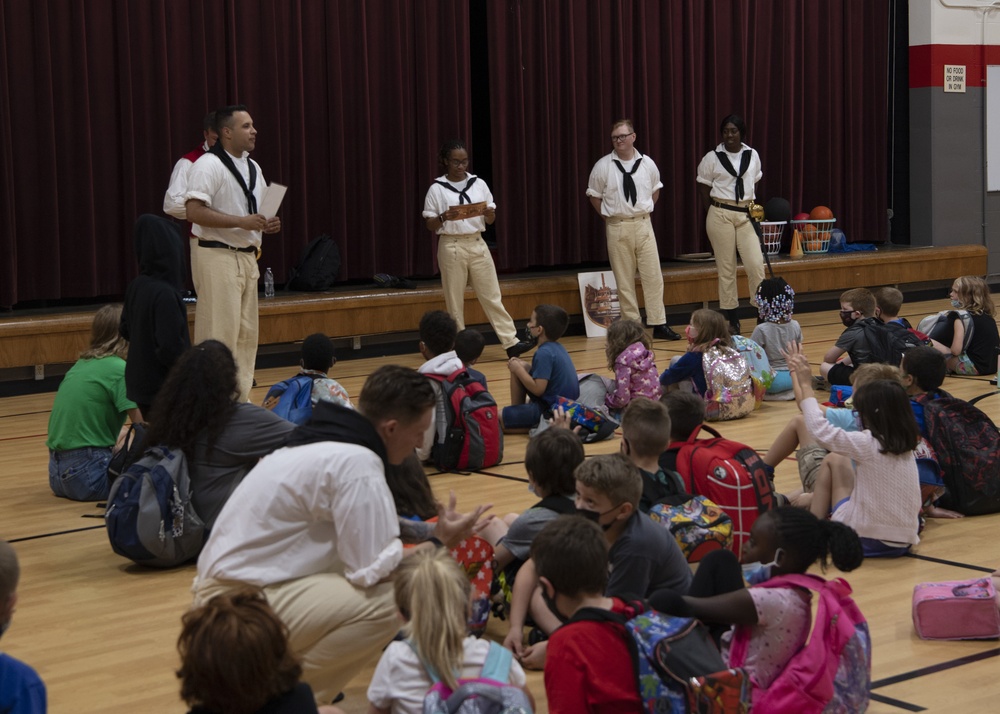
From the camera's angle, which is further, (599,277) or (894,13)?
(894,13)

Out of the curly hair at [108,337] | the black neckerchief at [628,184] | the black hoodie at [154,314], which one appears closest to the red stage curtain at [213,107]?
the black neckerchief at [628,184]

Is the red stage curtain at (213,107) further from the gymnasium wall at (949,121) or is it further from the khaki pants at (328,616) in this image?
the khaki pants at (328,616)

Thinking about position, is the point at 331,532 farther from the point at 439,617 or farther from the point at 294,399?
the point at 294,399

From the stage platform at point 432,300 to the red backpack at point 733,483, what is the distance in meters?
6.38

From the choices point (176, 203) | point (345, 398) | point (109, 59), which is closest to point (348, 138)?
point (109, 59)

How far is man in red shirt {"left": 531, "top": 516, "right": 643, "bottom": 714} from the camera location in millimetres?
3027

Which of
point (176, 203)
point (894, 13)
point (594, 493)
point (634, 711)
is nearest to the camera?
point (634, 711)

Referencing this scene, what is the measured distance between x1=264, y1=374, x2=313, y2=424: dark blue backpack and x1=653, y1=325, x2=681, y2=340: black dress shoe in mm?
5956

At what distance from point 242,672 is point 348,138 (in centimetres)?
1011

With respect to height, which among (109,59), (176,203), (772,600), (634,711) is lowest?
(634,711)

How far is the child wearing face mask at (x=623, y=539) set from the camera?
3.67 meters

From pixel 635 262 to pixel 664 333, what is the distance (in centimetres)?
70

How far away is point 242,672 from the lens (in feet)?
7.85

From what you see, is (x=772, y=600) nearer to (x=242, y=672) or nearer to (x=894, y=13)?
(x=242, y=672)
